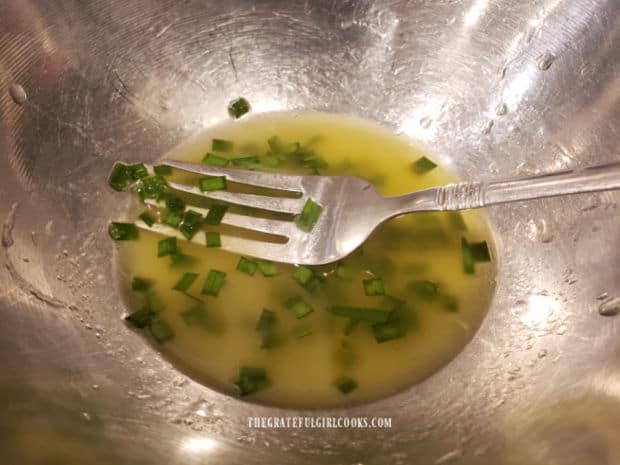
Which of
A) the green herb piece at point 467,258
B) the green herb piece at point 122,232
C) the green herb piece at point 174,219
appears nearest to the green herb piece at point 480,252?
the green herb piece at point 467,258

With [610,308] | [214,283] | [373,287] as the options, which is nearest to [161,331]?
[214,283]

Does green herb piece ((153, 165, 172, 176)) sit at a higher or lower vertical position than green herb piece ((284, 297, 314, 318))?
higher

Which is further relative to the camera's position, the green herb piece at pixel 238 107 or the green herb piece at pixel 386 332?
the green herb piece at pixel 238 107

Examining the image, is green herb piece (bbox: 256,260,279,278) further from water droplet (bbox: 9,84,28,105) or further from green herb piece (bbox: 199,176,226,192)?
water droplet (bbox: 9,84,28,105)

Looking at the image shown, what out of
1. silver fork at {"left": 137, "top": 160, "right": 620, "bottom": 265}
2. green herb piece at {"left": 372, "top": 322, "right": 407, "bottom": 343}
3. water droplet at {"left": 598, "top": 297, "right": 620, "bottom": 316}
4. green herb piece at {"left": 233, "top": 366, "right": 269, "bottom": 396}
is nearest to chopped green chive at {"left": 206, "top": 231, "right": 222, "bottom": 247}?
silver fork at {"left": 137, "top": 160, "right": 620, "bottom": 265}

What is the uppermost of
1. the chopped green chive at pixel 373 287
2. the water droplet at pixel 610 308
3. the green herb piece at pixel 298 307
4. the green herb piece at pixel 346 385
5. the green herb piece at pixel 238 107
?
the green herb piece at pixel 238 107

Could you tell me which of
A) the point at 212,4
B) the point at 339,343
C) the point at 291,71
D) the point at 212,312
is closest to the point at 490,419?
the point at 339,343

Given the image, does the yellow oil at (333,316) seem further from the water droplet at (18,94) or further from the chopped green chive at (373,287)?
the water droplet at (18,94)

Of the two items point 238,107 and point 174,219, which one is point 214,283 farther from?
point 238,107
